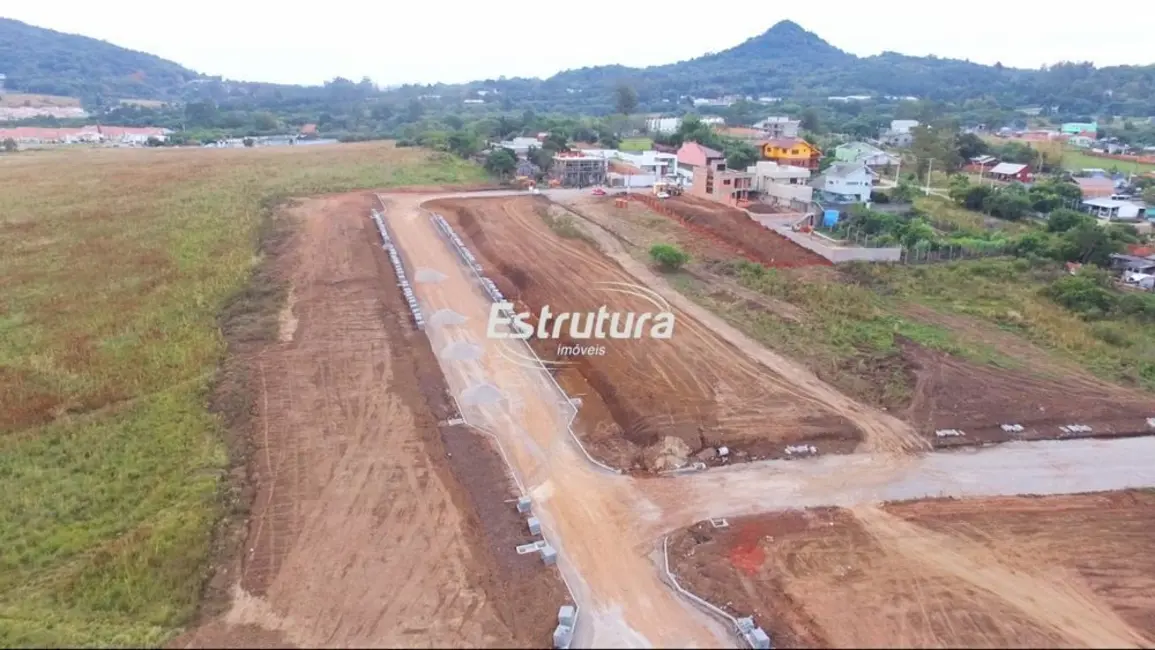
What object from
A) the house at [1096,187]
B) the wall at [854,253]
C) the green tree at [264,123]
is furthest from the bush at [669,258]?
the green tree at [264,123]

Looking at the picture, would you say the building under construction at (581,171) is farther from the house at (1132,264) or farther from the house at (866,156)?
the house at (1132,264)

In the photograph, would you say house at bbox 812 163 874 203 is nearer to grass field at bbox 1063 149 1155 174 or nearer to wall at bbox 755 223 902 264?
wall at bbox 755 223 902 264

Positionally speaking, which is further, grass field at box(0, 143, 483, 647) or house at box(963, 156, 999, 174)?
house at box(963, 156, 999, 174)

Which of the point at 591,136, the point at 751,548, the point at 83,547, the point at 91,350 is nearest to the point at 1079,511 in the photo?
the point at 751,548

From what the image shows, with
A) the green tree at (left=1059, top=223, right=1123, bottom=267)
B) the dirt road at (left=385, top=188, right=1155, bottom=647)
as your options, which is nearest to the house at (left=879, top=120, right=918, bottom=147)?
the green tree at (left=1059, top=223, right=1123, bottom=267)

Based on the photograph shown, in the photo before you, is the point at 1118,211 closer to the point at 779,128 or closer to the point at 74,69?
the point at 779,128

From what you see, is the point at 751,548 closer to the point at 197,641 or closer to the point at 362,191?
the point at 197,641

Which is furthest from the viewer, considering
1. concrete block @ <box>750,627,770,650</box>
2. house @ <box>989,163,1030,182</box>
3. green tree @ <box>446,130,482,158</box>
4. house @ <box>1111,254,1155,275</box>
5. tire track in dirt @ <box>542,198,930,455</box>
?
green tree @ <box>446,130,482,158</box>
